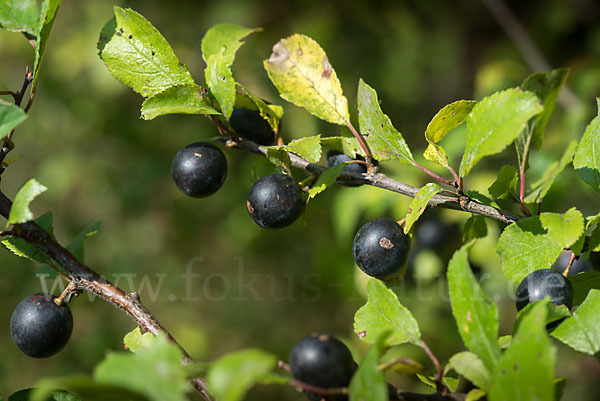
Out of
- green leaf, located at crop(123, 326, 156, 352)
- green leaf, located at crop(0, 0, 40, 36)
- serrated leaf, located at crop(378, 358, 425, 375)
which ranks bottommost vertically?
serrated leaf, located at crop(378, 358, 425, 375)

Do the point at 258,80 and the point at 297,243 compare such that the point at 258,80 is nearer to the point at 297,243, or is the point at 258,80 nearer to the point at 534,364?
the point at 297,243

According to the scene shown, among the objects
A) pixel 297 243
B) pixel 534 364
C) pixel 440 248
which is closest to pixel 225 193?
pixel 297 243

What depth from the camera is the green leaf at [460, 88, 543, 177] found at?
0.94 m

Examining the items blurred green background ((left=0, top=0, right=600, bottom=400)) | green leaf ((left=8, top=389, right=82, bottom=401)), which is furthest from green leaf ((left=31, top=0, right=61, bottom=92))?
blurred green background ((left=0, top=0, right=600, bottom=400))

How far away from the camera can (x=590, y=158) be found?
1.16 metres

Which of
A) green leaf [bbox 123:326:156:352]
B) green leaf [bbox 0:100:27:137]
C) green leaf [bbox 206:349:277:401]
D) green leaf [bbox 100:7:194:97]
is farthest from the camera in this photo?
green leaf [bbox 100:7:194:97]

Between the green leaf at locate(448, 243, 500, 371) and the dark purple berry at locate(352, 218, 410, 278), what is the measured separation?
0.27m

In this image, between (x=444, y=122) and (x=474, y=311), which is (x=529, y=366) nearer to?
(x=474, y=311)

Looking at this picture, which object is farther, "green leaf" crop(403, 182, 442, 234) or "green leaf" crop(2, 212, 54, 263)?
"green leaf" crop(2, 212, 54, 263)

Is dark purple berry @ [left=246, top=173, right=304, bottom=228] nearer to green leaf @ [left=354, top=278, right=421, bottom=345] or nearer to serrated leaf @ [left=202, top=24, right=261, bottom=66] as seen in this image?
green leaf @ [left=354, top=278, right=421, bottom=345]

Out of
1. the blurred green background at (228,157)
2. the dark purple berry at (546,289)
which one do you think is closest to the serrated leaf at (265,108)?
the dark purple berry at (546,289)

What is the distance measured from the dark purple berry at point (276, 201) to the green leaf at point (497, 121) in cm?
38

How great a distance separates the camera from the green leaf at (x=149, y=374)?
760 millimetres

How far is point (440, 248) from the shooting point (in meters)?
2.18
